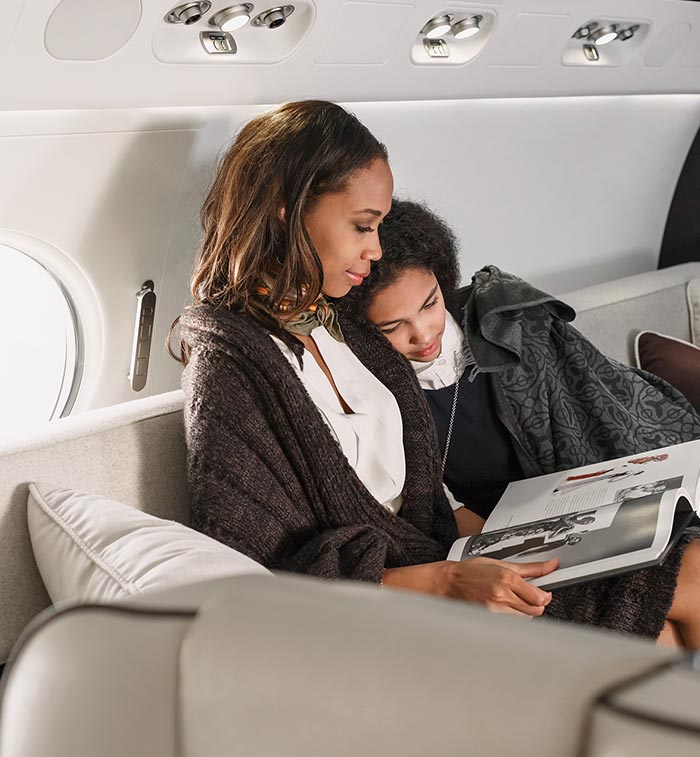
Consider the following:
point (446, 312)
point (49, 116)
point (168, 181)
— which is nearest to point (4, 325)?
point (168, 181)

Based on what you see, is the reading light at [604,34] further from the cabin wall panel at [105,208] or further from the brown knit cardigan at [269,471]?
the brown knit cardigan at [269,471]

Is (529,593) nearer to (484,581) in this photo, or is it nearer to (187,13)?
(484,581)

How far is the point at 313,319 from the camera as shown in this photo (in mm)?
1899

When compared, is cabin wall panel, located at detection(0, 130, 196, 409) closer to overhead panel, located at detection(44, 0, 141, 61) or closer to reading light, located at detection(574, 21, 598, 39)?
overhead panel, located at detection(44, 0, 141, 61)

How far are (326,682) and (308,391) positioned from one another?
4.04ft

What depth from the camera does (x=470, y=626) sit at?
0.57 m

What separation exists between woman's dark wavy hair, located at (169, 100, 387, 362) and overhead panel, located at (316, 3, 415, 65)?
0.37m

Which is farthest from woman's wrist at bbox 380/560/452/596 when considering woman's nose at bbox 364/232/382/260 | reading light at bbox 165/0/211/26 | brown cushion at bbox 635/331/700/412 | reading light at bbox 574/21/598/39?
reading light at bbox 574/21/598/39

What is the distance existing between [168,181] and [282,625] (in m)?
1.79

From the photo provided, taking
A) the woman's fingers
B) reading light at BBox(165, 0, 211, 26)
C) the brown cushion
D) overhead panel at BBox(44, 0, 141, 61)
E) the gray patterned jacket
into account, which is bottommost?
the brown cushion

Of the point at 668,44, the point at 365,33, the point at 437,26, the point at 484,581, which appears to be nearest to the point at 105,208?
the point at 365,33

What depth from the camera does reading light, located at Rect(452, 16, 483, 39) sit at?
2504 mm

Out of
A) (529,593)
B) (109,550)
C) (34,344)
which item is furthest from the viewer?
(34,344)

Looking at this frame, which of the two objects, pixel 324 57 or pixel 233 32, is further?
pixel 324 57
